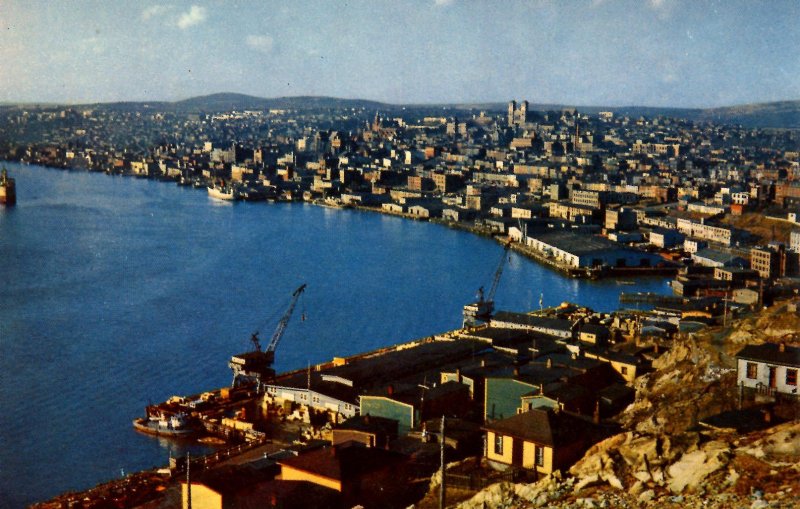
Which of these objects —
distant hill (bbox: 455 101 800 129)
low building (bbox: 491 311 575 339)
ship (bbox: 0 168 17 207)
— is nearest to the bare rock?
low building (bbox: 491 311 575 339)

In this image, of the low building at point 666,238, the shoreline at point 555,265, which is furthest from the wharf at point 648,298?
the low building at point 666,238

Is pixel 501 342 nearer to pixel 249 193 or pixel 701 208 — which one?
pixel 701 208

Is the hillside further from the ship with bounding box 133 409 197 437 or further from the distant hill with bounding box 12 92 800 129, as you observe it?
the distant hill with bounding box 12 92 800 129

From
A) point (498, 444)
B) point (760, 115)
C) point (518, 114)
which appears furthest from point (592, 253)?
point (760, 115)

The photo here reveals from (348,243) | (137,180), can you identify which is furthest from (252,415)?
(137,180)

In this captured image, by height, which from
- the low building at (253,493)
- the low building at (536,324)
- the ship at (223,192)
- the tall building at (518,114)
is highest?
the tall building at (518,114)

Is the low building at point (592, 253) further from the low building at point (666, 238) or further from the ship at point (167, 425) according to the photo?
the ship at point (167, 425)
